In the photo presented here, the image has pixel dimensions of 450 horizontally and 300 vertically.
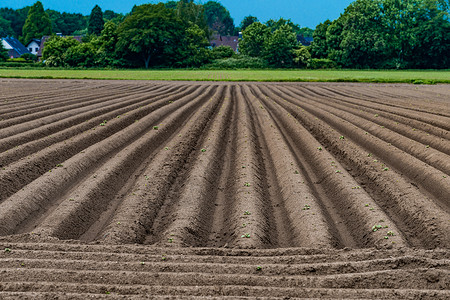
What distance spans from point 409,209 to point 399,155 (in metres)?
3.94

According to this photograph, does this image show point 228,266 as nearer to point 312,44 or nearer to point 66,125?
point 66,125

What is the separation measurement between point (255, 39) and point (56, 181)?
7414 cm

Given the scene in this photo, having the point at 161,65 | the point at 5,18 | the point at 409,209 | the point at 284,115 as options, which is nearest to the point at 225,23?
the point at 5,18

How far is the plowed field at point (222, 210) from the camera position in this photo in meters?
5.18

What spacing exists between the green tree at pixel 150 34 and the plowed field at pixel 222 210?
191 feet

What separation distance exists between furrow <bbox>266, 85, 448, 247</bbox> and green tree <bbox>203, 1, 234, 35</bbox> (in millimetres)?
166114

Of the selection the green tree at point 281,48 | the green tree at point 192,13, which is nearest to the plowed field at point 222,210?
the green tree at point 281,48

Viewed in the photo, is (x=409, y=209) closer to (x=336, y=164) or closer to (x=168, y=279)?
(x=336, y=164)

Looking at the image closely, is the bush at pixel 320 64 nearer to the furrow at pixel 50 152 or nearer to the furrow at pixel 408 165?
the furrow at pixel 50 152

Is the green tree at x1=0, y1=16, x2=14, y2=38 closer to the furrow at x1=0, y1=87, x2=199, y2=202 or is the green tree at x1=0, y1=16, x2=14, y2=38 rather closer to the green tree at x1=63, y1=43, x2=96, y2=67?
the green tree at x1=63, y1=43, x2=96, y2=67

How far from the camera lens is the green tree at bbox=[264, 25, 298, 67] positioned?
240ft

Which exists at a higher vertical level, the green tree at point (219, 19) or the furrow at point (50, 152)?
the green tree at point (219, 19)

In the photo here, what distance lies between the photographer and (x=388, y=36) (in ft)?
242

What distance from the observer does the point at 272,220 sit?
7.84m
